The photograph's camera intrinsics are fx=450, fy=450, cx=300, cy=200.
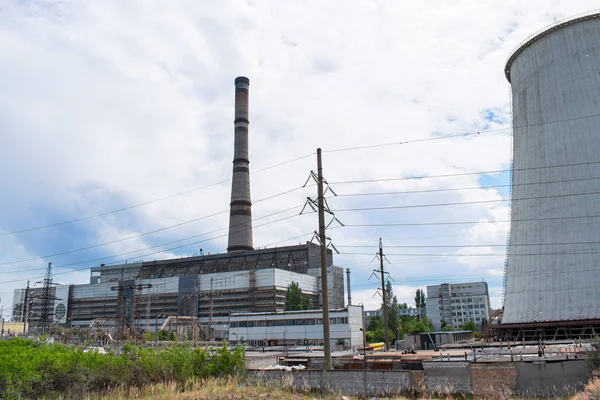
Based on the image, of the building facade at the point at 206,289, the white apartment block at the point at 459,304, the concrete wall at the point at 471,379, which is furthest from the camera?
the white apartment block at the point at 459,304

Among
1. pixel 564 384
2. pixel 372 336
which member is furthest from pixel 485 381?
pixel 372 336

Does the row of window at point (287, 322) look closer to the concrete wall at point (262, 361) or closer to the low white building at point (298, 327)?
the low white building at point (298, 327)

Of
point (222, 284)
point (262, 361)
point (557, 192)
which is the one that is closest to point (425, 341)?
point (557, 192)

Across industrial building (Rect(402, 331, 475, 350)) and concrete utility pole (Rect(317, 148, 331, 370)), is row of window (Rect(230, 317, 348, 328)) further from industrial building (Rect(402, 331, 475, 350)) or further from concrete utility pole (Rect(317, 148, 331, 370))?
concrete utility pole (Rect(317, 148, 331, 370))

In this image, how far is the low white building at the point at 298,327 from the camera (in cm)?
5438

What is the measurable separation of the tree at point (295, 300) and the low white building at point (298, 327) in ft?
50.5

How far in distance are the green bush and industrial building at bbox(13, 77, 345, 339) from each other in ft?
185

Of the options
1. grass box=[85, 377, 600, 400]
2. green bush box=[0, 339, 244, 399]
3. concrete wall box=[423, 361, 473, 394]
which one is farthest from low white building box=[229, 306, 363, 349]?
grass box=[85, 377, 600, 400]

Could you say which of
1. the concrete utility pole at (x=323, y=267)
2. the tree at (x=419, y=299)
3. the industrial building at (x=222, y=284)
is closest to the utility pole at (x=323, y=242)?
the concrete utility pole at (x=323, y=267)

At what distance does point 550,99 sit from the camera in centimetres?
2972

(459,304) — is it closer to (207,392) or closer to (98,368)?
(98,368)

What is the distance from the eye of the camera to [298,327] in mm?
57469

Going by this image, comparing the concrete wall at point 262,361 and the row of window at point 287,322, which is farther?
the row of window at point 287,322

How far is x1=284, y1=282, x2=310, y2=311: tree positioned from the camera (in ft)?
253
